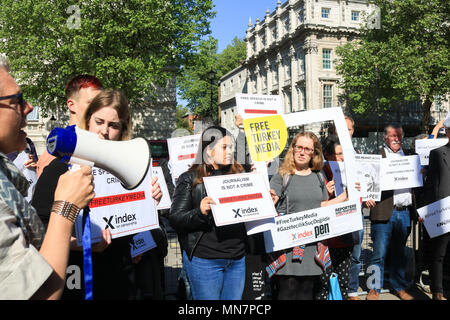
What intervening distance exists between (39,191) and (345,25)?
47543 millimetres

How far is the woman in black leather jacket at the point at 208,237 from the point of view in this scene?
3.37 meters

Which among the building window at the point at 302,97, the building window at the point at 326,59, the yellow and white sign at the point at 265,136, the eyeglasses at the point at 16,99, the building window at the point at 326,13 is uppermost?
the building window at the point at 326,13

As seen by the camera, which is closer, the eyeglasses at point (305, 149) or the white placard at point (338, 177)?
the eyeglasses at point (305, 149)

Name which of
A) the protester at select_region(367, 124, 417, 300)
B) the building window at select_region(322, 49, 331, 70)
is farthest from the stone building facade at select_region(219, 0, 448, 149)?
the protester at select_region(367, 124, 417, 300)

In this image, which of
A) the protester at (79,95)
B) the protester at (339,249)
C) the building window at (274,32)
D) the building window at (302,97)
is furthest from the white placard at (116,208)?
the building window at (274,32)

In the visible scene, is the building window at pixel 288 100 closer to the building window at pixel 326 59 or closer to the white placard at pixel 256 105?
the building window at pixel 326 59

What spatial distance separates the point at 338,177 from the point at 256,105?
1577 millimetres

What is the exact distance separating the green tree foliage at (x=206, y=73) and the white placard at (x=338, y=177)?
19.0m

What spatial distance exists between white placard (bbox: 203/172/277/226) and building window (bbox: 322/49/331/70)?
4343 cm

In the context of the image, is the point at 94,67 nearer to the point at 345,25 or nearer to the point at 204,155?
the point at 204,155

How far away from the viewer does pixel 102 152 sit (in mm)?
1836

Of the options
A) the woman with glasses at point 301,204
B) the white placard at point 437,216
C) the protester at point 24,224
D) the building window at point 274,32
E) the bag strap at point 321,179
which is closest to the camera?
the protester at point 24,224

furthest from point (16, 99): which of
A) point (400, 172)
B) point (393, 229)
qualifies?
point (393, 229)

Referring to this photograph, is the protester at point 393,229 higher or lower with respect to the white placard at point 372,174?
lower
